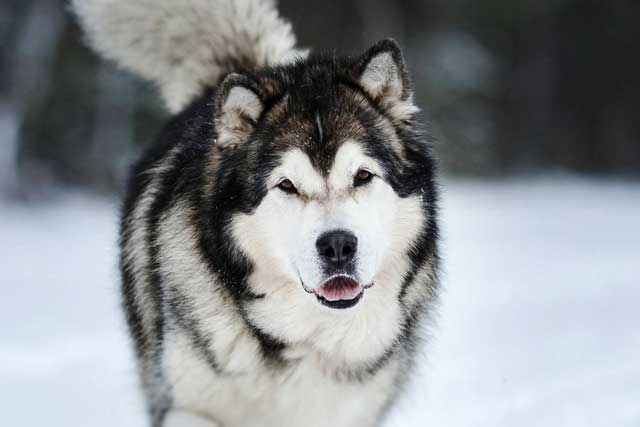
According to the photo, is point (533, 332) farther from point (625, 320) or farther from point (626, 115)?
point (626, 115)

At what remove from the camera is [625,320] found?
20.5 feet

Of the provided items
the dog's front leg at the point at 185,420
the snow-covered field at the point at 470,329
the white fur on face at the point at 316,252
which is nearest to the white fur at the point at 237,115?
the white fur on face at the point at 316,252

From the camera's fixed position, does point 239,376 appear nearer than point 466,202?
Yes

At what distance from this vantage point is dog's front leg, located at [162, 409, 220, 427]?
325 cm

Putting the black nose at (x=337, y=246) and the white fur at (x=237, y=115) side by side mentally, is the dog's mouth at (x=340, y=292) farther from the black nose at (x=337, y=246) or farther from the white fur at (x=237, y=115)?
the white fur at (x=237, y=115)

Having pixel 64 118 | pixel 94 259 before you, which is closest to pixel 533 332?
pixel 94 259

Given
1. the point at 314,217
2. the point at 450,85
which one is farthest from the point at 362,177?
the point at 450,85

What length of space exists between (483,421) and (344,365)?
1.26 metres

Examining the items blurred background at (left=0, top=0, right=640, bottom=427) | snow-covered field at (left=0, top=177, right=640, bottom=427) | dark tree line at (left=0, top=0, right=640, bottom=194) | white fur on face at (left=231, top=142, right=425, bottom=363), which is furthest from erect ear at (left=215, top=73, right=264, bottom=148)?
dark tree line at (left=0, top=0, right=640, bottom=194)

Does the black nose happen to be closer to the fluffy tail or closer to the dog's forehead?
the dog's forehead

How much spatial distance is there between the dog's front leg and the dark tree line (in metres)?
10.4

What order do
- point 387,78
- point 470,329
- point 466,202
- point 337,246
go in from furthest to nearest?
point 466,202 < point 470,329 < point 387,78 < point 337,246

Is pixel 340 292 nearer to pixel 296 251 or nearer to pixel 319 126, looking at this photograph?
pixel 296 251

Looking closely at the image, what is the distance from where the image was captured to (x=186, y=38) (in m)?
4.96
